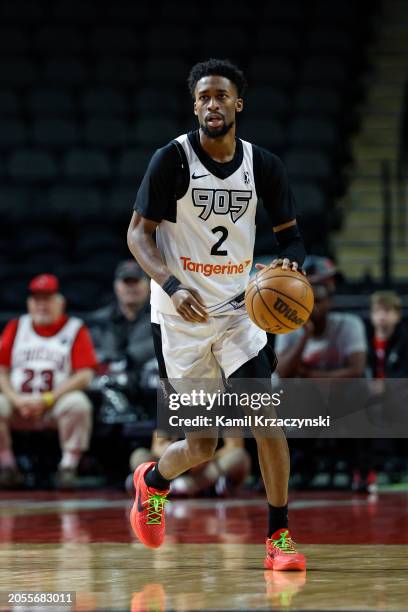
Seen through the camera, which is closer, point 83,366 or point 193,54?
point 83,366

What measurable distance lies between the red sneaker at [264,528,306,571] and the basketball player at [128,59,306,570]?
0.04 meters

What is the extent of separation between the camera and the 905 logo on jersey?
4359mm

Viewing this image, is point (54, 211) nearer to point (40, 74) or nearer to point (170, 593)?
point (40, 74)

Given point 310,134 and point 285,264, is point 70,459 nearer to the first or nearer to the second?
point 285,264

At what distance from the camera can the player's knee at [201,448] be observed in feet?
14.6

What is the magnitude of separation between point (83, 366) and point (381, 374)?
6.50ft

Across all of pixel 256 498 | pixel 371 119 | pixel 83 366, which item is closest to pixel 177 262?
pixel 256 498

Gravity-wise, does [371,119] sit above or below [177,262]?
above

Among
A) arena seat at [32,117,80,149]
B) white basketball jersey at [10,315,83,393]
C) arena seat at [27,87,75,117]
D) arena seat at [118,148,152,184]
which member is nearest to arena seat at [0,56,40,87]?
arena seat at [27,87,75,117]

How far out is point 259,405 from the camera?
13.8 feet

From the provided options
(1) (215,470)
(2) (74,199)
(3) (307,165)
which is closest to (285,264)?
(1) (215,470)

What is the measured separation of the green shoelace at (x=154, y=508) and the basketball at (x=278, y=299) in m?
0.90

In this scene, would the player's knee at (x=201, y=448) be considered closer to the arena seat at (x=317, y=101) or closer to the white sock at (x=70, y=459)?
the white sock at (x=70, y=459)

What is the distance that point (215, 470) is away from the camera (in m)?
7.66
